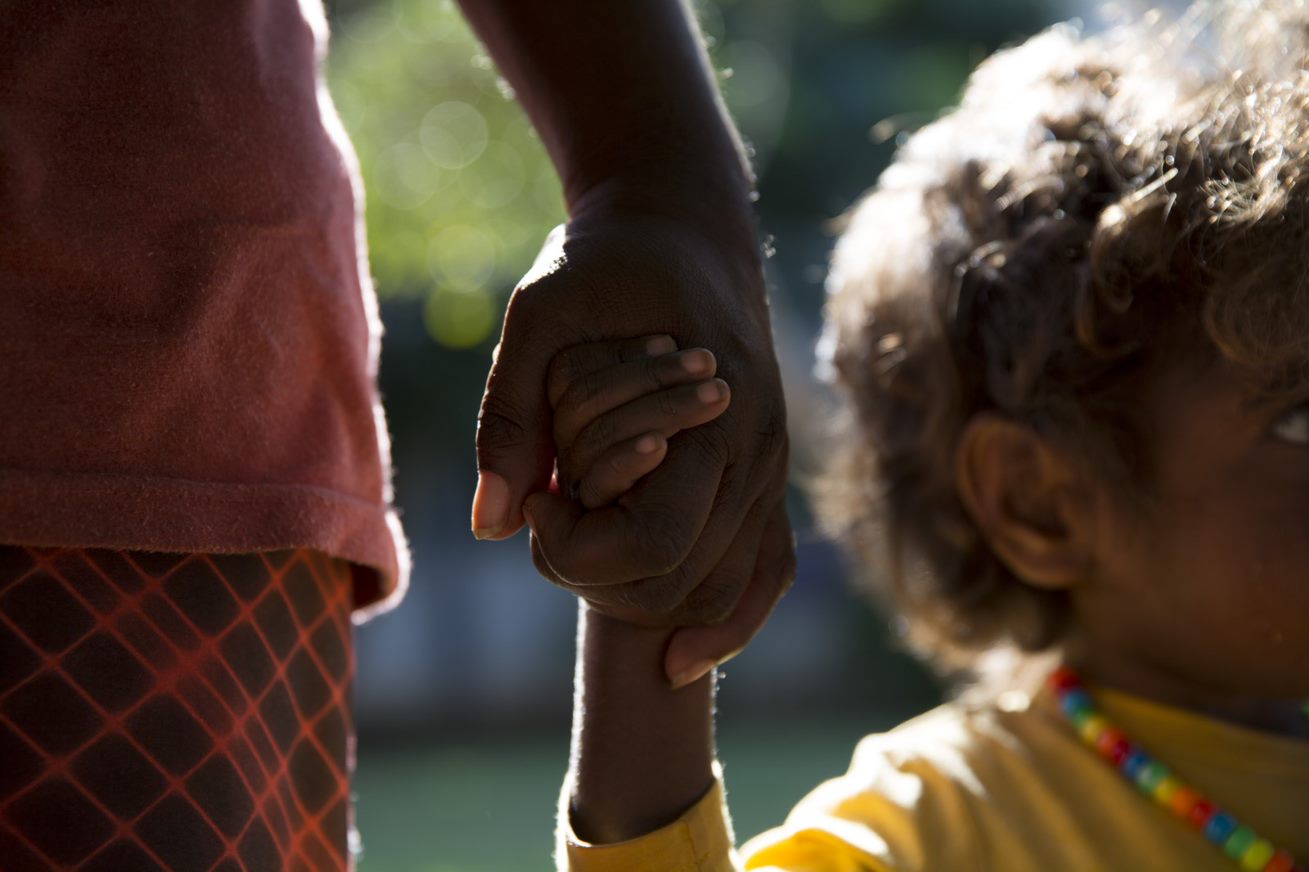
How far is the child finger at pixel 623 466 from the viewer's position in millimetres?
1002

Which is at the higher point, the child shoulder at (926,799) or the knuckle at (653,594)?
the knuckle at (653,594)

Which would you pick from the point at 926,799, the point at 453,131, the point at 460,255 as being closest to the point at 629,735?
the point at 926,799

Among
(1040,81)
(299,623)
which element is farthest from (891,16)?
(299,623)

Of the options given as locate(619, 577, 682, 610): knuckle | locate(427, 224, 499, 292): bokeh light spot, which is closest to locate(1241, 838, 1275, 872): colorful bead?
locate(619, 577, 682, 610): knuckle

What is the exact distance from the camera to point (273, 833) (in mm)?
1096

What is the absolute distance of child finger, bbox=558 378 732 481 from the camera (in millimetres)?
1010

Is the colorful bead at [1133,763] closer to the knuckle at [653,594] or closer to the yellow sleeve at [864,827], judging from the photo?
the yellow sleeve at [864,827]

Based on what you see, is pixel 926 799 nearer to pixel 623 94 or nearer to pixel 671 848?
pixel 671 848

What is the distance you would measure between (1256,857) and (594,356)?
42.9 inches

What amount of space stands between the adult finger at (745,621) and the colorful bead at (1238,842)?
0.76m

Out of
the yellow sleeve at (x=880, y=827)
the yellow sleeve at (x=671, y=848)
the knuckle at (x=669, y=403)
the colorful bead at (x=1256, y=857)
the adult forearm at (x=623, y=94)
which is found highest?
the adult forearm at (x=623, y=94)

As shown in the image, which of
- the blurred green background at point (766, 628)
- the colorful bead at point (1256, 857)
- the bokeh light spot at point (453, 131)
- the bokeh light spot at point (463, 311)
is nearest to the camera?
the colorful bead at point (1256, 857)

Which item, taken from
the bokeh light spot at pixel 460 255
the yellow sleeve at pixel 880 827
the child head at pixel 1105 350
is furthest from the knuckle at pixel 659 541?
the bokeh light spot at pixel 460 255

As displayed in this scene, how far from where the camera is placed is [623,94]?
4.05 ft
